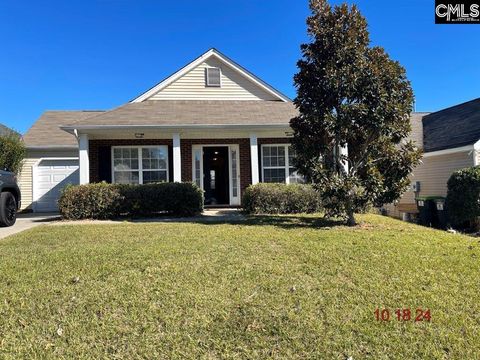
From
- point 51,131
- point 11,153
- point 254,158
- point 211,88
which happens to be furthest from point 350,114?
point 51,131

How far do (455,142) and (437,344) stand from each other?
1176 cm

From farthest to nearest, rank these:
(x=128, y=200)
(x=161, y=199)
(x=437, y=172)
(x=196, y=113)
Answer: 1. (x=437, y=172)
2. (x=196, y=113)
3. (x=161, y=199)
4. (x=128, y=200)

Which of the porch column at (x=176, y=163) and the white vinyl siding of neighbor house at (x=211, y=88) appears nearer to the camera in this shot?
the porch column at (x=176, y=163)

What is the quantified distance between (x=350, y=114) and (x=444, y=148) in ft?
25.1

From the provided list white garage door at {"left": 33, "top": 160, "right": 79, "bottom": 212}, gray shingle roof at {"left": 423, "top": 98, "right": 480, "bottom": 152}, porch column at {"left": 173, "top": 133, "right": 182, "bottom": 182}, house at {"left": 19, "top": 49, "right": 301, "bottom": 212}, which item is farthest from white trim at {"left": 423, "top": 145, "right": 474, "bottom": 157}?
white garage door at {"left": 33, "top": 160, "right": 79, "bottom": 212}

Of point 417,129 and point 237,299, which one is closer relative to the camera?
point 237,299

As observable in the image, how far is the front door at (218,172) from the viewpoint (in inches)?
554

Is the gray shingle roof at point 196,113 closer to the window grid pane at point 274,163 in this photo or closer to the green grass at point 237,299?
the window grid pane at point 274,163

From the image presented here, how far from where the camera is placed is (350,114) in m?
7.88

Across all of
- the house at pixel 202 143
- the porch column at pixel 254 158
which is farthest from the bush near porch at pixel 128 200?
the porch column at pixel 254 158

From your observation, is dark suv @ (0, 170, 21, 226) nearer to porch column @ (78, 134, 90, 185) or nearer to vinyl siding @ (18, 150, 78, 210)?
porch column @ (78, 134, 90, 185)

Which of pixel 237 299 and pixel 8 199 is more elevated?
pixel 8 199

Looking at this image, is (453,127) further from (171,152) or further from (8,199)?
(8,199)

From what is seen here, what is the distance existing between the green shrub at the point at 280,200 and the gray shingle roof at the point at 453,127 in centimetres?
581
